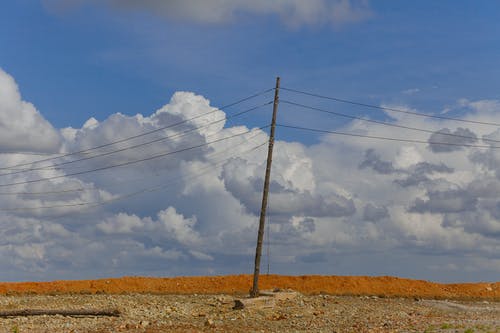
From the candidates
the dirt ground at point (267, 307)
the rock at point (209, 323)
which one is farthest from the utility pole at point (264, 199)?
the rock at point (209, 323)

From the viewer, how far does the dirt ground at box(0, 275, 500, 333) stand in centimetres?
3100

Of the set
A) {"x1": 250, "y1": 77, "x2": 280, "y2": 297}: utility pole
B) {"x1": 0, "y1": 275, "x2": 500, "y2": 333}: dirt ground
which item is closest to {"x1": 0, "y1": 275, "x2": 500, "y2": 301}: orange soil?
{"x1": 0, "y1": 275, "x2": 500, "y2": 333}: dirt ground

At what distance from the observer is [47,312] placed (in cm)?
3516

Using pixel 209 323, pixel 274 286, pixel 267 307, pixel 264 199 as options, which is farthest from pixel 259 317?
pixel 274 286

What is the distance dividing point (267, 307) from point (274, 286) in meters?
17.4

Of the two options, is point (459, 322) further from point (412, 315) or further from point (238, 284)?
point (238, 284)

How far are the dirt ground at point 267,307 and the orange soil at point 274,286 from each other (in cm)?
9

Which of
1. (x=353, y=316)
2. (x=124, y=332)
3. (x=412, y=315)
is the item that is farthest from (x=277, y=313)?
(x=124, y=332)

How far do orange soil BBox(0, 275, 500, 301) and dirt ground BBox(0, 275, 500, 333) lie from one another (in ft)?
0.29

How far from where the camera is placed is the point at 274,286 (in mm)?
54938

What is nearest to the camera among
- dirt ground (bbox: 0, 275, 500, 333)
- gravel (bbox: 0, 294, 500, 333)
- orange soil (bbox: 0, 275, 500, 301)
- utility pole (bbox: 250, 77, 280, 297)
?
gravel (bbox: 0, 294, 500, 333)

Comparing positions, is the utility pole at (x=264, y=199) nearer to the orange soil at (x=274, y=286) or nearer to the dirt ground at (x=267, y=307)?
the dirt ground at (x=267, y=307)

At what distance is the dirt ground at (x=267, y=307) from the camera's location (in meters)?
31.0

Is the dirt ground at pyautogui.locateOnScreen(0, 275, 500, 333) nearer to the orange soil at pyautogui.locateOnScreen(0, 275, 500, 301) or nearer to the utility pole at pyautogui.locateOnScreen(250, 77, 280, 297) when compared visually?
the orange soil at pyautogui.locateOnScreen(0, 275, 500, 301)
